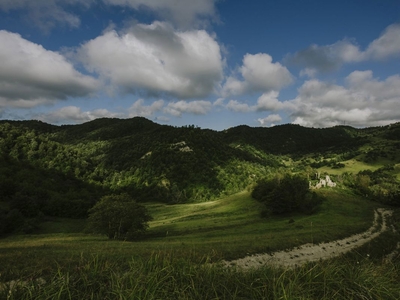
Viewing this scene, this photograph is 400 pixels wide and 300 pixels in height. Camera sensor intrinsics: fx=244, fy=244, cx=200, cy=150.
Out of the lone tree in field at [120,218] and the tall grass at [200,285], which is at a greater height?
the tall grass at [200,285]

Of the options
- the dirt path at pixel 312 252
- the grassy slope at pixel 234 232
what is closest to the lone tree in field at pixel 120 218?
the grassy slope at pixel 234 232

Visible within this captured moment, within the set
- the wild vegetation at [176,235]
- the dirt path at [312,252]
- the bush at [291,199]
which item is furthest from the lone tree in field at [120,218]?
the bush at [291,199]

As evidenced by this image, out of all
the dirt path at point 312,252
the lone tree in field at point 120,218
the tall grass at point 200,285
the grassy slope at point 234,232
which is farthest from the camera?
the lone tree in field at point 120,218

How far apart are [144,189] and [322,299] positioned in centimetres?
19460

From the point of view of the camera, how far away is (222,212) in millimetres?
84625

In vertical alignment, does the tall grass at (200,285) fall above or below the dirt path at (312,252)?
above

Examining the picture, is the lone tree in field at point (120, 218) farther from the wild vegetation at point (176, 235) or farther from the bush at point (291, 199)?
the bush at point (291, 199)

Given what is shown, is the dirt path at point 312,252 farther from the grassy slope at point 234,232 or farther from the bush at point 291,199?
the bush at point 291,199

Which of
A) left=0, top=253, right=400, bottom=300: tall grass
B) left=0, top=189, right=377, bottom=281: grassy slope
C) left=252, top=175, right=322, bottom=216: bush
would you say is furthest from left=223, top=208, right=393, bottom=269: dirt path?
left=252, top=175, right=322, bottom=216: bush

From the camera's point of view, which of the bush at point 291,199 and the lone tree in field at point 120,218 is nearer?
the lone tree in field at point 120,218

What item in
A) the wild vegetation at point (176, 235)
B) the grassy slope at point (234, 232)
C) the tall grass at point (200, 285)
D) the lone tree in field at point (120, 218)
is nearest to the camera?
the tall grass at point (200, 285)

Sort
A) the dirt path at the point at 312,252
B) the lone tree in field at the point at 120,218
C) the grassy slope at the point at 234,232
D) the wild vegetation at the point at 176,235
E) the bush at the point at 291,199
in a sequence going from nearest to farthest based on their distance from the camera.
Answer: the wild vegetation at the point at 176,235, the dirt path at the point at 312,252, the grassy slope at the point at 234,232, the lone tree in field at the point at 120,218, the bush at the point at 291,199

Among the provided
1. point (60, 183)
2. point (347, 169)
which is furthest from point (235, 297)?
point (347, 169)

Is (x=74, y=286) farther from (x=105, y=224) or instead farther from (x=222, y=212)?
(x=222, y=212)
